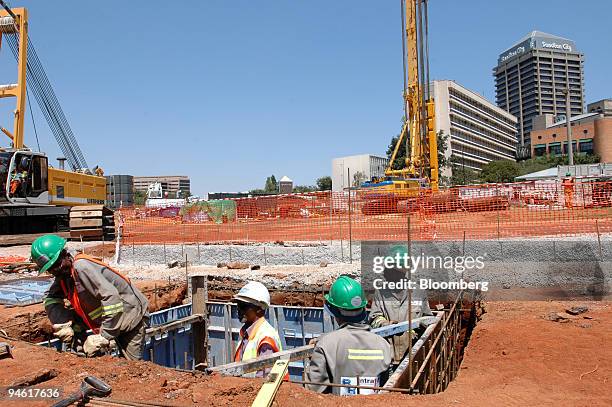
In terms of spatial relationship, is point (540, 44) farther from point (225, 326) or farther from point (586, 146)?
point (225, 326)

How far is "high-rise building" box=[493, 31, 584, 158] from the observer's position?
151000 mm

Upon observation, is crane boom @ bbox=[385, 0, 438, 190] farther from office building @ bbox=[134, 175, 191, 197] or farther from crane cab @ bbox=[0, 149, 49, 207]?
office building @ bbox=[134, 175, 191, 197]

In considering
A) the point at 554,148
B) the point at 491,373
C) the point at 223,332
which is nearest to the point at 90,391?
the point at 491,373

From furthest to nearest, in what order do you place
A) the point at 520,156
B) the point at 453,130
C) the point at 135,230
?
the point at 520,156, the point at 453,130, the point at 135,230

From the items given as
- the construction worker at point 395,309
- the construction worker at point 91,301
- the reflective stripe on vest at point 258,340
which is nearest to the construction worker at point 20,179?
the construction worker at point 91,301

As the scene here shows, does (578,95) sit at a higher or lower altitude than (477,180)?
higher

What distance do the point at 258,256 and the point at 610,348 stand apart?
338 inches

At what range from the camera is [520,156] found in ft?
359

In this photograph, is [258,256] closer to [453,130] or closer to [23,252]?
[23,252]

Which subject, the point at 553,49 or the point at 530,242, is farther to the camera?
the point at 553,49

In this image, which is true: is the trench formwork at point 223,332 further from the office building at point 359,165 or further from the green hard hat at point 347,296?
the office building at point 359,165

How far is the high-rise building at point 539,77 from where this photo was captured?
495 feet

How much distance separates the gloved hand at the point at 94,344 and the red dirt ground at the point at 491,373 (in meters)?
0.15

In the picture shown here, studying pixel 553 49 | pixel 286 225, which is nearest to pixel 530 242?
pixel 286 225
